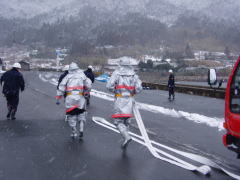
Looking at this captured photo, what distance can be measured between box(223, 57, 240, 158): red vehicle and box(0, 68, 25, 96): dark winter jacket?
A: 693 centimetres

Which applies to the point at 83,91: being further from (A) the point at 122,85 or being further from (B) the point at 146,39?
(B) the point at 146,39

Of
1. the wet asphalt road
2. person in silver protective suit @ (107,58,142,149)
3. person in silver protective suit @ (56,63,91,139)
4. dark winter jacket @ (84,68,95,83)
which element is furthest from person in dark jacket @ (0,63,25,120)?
person in silver protective suit @ (107,58,142,149)

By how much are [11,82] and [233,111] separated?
715 centimetres

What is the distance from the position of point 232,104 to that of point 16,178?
127 inches

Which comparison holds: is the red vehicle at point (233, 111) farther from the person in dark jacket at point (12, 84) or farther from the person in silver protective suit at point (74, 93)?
the person in dark jacket at point (12, 84)

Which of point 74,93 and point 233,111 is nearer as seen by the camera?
point 233,111

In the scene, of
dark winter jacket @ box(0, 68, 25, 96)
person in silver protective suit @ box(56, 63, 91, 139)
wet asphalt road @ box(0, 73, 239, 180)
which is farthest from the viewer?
dark winter jacket @ box(0, 68, 25, 96)

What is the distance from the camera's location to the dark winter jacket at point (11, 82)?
1013 centimetres

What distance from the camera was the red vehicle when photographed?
4.72 metres

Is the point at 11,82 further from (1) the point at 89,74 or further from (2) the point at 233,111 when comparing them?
(2) the point at 233,111

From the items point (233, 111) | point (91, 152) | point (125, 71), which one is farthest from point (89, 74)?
point (233, 111)

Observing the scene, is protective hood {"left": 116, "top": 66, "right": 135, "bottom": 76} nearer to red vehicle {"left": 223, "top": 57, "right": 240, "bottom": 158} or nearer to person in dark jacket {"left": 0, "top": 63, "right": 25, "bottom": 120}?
red vehicle {"left": 223, "top": 57, "right": 240, "bottom": 158}

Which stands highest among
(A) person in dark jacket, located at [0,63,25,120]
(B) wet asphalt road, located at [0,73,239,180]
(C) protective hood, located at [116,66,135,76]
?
(C) protective hood, located at [116,66,135,76]

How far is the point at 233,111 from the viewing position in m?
4.80
